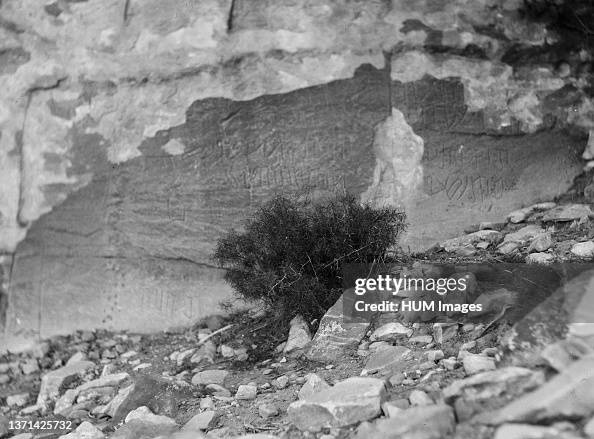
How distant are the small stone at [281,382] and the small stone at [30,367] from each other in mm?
2152

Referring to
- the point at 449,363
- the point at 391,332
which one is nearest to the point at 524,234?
the point at 391,332

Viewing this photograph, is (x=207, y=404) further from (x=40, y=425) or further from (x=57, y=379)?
(x=57, y=379)

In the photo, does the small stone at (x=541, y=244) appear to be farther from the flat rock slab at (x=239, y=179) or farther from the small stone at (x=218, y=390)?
the small stone at (x=218, y=390)

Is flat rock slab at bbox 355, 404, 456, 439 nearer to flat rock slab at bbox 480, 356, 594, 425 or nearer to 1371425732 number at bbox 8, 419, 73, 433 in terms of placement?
flat rock slab at bbox 480, 356, 594, 425

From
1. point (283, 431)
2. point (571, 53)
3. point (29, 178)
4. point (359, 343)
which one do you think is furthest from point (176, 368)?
point (571, 53)

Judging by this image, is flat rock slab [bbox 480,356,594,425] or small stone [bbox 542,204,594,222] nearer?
flat rock slab [bbox 480,356,594,425]

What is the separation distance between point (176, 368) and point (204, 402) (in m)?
0.83

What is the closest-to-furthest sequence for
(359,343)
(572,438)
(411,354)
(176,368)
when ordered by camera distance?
(572,438), (411,354), (359,343), (176,368)

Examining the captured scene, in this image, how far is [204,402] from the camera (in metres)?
3.39

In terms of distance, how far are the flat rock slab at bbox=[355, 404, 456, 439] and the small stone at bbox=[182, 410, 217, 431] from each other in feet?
2.54

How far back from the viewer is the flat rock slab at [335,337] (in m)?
3.63

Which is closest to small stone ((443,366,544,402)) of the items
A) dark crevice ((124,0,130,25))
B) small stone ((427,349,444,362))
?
small stone ((427,349,444,362))

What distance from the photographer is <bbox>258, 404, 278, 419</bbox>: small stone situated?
3101 mm

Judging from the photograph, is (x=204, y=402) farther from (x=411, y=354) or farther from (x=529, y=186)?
(x=529, y=186)
